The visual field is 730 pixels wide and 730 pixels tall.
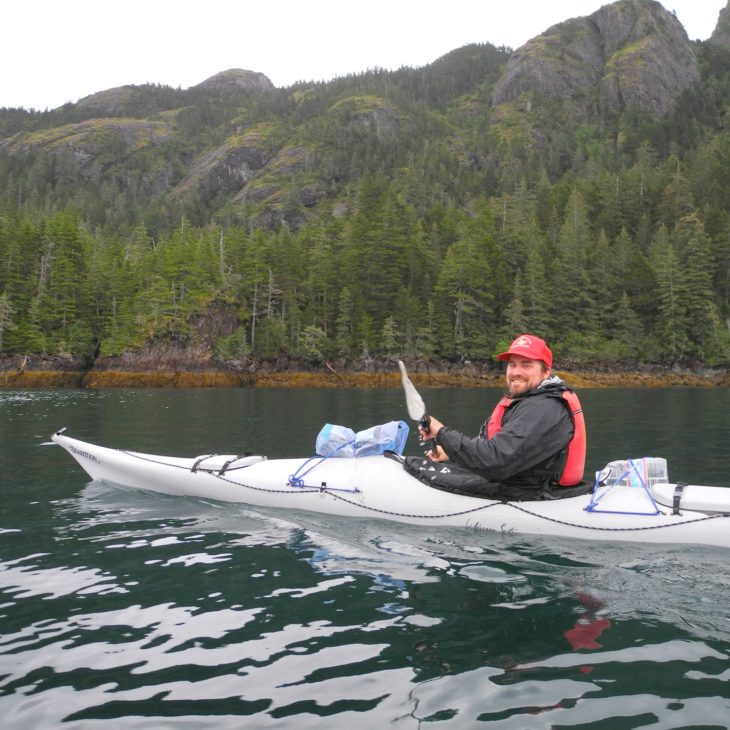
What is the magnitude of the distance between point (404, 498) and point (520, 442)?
2.10 metres

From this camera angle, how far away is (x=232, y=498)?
936 centimetres

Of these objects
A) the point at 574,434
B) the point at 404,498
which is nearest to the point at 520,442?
the point at 574,434

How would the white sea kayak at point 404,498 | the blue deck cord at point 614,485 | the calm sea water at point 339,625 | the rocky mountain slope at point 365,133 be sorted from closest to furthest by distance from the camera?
the calm sea water at point 339,625, the white sea kayak at point 404,498, the blue deck cord at point 614,485, the rocky mountain slope at point 365,133

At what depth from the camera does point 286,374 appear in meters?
60.2

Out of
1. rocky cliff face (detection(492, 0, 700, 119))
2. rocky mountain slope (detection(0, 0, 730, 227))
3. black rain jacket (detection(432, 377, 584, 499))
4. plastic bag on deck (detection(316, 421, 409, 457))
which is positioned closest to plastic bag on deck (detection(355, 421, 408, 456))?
plastic bag on deck (detection(316, 421, 409, 457))

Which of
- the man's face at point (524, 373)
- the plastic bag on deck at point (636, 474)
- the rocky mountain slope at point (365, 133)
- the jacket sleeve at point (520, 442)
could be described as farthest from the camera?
the rocky mountain slope at point (365, 133)

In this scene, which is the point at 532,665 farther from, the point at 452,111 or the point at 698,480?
the point at 452,111

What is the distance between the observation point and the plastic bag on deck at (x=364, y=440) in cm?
868

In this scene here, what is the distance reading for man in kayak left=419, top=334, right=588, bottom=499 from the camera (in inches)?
252

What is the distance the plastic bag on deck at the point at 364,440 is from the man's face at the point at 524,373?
2.20m

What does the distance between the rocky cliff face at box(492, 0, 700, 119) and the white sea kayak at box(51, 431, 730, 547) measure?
155 meters

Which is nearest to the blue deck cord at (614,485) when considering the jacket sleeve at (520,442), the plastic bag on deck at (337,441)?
the jacket sleeve at (520,442)

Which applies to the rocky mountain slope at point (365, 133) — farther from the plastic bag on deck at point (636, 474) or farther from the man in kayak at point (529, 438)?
the man in kayak at point (529, 438)

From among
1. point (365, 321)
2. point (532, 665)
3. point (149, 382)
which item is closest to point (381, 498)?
point (532, 665)
